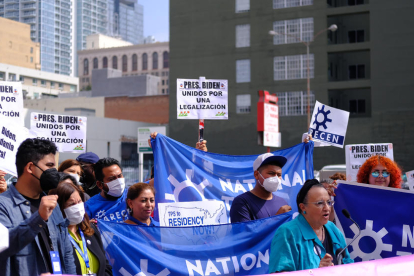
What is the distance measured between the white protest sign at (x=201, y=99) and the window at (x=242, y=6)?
42850 millimetres

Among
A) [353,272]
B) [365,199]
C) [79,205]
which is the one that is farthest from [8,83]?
[353,272]

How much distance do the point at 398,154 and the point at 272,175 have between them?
4171cm

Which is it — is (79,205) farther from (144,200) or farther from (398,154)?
(398,154)

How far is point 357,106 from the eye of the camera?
161 feet

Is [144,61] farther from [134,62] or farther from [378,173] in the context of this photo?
[378,173]

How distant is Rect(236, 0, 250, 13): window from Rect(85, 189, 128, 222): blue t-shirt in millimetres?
46061

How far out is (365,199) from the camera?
233 inches

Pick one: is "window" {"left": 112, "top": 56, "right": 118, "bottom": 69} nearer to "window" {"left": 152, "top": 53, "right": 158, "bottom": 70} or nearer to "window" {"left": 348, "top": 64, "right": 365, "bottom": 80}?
"window" {"left": 152, "top": 53, "right": 158, "bottom": 70}

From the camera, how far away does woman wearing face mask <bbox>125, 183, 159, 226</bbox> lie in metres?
5.52

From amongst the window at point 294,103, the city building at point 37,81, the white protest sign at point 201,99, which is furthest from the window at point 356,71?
the city building at point 37,81

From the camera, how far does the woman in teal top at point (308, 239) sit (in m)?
4.24

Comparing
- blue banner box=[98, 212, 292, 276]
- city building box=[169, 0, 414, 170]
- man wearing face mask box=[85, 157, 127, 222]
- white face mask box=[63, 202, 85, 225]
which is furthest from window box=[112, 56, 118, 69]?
white face mask box=[63, 202, 85, 225]

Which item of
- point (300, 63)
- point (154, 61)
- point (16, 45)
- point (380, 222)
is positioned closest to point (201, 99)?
point (380, 222)

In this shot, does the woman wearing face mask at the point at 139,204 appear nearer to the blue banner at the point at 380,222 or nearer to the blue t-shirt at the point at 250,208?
the blue t-shirt at the point at 250,208
